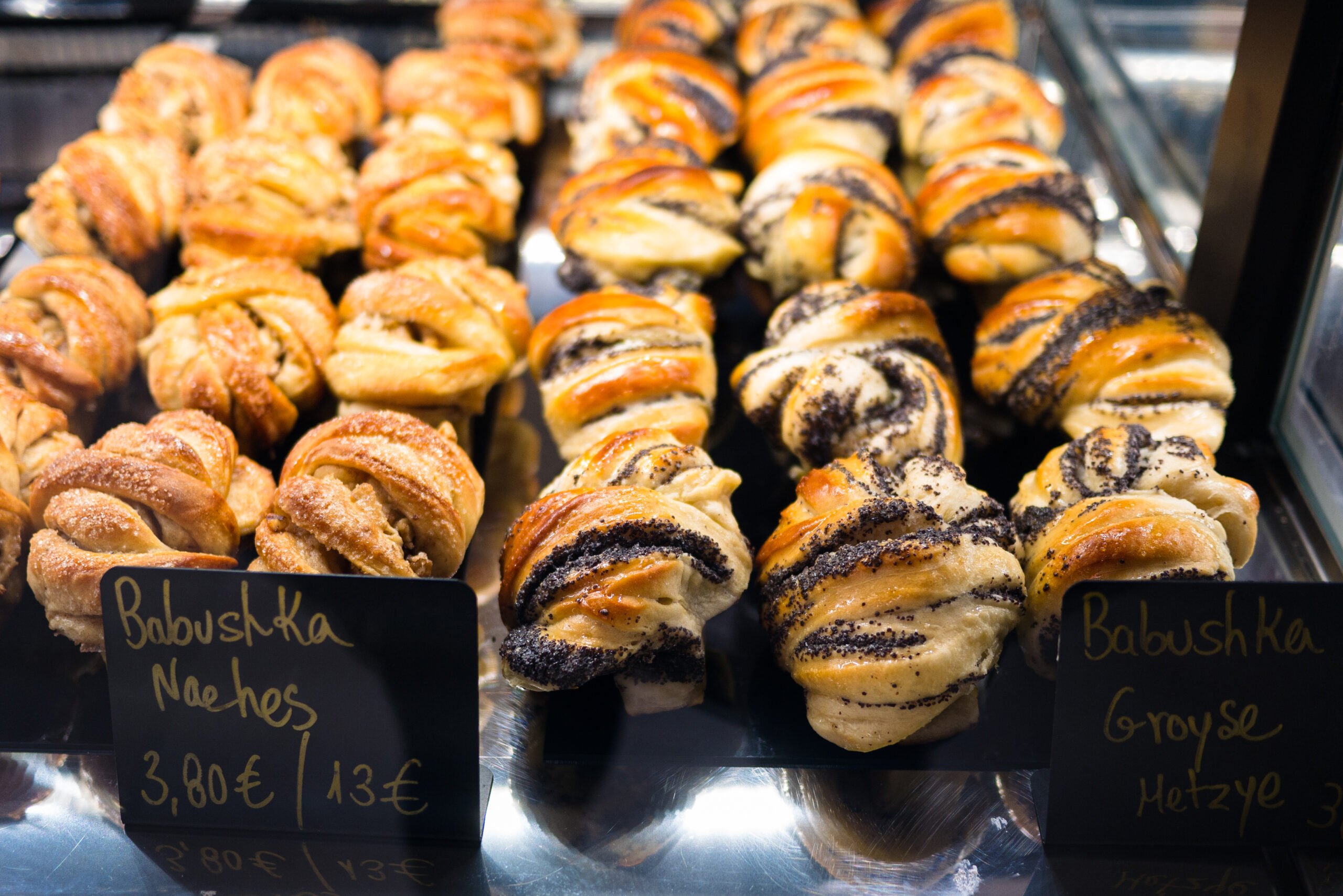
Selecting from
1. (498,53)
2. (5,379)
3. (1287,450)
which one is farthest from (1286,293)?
(5,379)

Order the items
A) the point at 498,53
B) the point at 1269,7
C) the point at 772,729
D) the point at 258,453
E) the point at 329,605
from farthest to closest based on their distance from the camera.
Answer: the point at 498,53
the point at 258,453
the point at 1269,7
the point at 772,729
the point at 329,605

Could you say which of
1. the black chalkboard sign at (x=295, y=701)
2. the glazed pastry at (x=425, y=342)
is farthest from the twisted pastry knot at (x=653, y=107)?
the black chalkboard sign at (x=295, y=701)

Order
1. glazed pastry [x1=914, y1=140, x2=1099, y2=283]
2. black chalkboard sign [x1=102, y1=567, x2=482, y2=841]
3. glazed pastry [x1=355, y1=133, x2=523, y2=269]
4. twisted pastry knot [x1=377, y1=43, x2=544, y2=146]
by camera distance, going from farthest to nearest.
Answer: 1. twisted pastry knot [x1=377, y1=43, x2=544, y2=146]
2. glazed pastry [x1=355, y1=133, x2=523, y2=269]
3. glazed pastry [x1=914, y1=140, x2=1099, y2=283]
4. black chalkboard sign [x1=102, y1=567, x2=482, y2=841]

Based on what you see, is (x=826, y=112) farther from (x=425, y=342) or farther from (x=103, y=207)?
(x=103, y=207)

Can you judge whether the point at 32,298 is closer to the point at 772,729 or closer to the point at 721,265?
the point at 721,265

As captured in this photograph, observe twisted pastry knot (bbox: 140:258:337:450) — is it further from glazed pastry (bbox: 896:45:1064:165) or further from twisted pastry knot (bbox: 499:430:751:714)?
glazed pastry (bbox: 896:45:1064:165)

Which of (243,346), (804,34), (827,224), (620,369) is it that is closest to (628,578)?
(620,369)

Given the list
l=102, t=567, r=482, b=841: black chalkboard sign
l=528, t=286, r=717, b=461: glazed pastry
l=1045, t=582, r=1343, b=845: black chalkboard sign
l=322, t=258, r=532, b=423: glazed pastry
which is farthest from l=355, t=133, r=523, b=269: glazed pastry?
l=1045, t=582, r=1343, b=845: black chalkboard sign

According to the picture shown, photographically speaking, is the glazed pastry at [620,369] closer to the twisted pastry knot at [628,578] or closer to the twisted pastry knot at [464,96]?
the twisted pastry knot at [628,578]
